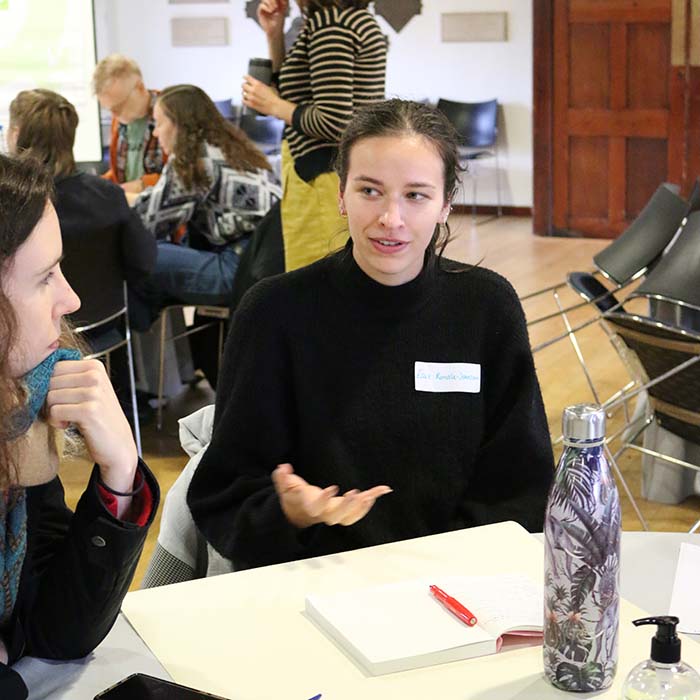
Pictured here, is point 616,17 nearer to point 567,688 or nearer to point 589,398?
point 589,398

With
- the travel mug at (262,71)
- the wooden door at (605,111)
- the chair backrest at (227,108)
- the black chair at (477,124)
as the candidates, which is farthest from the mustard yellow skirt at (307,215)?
the chair backrest at (227,108)

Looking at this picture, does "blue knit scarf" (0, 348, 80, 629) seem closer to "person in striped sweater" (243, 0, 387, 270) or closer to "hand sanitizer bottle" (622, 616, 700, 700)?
"hand sanitizer bottle" (622, 616, 700, 700)

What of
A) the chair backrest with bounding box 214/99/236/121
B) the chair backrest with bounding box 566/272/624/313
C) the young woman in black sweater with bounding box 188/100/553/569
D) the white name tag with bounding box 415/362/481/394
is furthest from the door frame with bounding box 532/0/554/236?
the white name tag with bounding box 415/362/481/394

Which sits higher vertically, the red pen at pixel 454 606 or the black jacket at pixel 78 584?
the black jacket at pixel 78 584

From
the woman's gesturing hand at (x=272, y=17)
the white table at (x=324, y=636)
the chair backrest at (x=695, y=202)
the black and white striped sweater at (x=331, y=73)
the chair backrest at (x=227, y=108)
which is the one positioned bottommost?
the white table at (x=324, y=636)

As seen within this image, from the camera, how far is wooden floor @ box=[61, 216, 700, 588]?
3.79 m

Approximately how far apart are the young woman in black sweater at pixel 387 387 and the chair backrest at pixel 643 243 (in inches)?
92.4

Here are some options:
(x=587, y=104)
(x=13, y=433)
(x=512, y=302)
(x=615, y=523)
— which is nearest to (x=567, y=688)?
(x=615, y=523)

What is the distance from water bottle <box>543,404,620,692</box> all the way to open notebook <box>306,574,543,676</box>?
0.47ft

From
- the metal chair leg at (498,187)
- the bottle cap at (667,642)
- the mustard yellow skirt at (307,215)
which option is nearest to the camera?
the bottle cap at (667,642)

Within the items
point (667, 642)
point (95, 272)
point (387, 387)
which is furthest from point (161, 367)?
point (667, 642)

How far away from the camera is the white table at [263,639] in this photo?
1326 mm

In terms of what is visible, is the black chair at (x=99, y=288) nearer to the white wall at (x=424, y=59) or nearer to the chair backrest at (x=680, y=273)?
the chair backrest at (x=680, y=273)

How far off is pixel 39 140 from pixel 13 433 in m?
2.95
